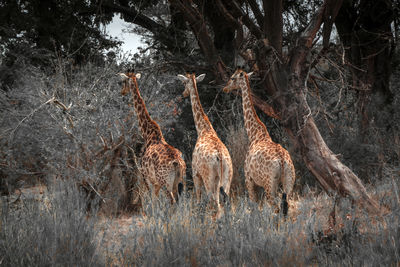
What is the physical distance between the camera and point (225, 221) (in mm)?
4062

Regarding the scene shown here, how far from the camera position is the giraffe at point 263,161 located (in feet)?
17.1

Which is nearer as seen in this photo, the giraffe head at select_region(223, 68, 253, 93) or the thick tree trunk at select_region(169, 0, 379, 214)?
the thick tree trunk at select_region(169, 0, 379, 214)

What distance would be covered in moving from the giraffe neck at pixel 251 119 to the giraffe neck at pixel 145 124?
4.16 ft

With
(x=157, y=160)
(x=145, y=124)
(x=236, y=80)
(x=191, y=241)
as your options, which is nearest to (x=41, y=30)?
(x=145, y=124)

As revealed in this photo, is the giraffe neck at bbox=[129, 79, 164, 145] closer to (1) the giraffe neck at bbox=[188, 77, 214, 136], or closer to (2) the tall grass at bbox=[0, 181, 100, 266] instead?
(1) the giraffe neck at bbox=[188, 77, 214, 136]

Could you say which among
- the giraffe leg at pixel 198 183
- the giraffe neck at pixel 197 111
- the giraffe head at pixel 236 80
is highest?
the giraffe head at pixel 236 80

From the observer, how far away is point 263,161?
5359mm

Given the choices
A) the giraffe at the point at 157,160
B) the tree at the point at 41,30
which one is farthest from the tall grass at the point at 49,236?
the tree at the point at 41,30

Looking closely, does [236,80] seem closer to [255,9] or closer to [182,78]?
[182,78]

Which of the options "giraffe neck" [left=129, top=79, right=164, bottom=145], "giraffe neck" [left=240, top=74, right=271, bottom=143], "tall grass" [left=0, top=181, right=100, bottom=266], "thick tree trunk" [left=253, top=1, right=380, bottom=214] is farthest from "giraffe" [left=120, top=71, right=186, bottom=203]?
"thick tree trunk" [left=253, top=1, right=380, bottom=214]

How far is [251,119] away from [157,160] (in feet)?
5.01

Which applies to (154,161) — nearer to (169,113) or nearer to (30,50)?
(169,113)

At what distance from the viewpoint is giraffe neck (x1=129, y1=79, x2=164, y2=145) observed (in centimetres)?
594

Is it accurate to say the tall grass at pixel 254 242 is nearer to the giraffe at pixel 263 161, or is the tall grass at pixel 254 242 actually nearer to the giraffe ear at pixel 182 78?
the giraffe at pixel 263 161
